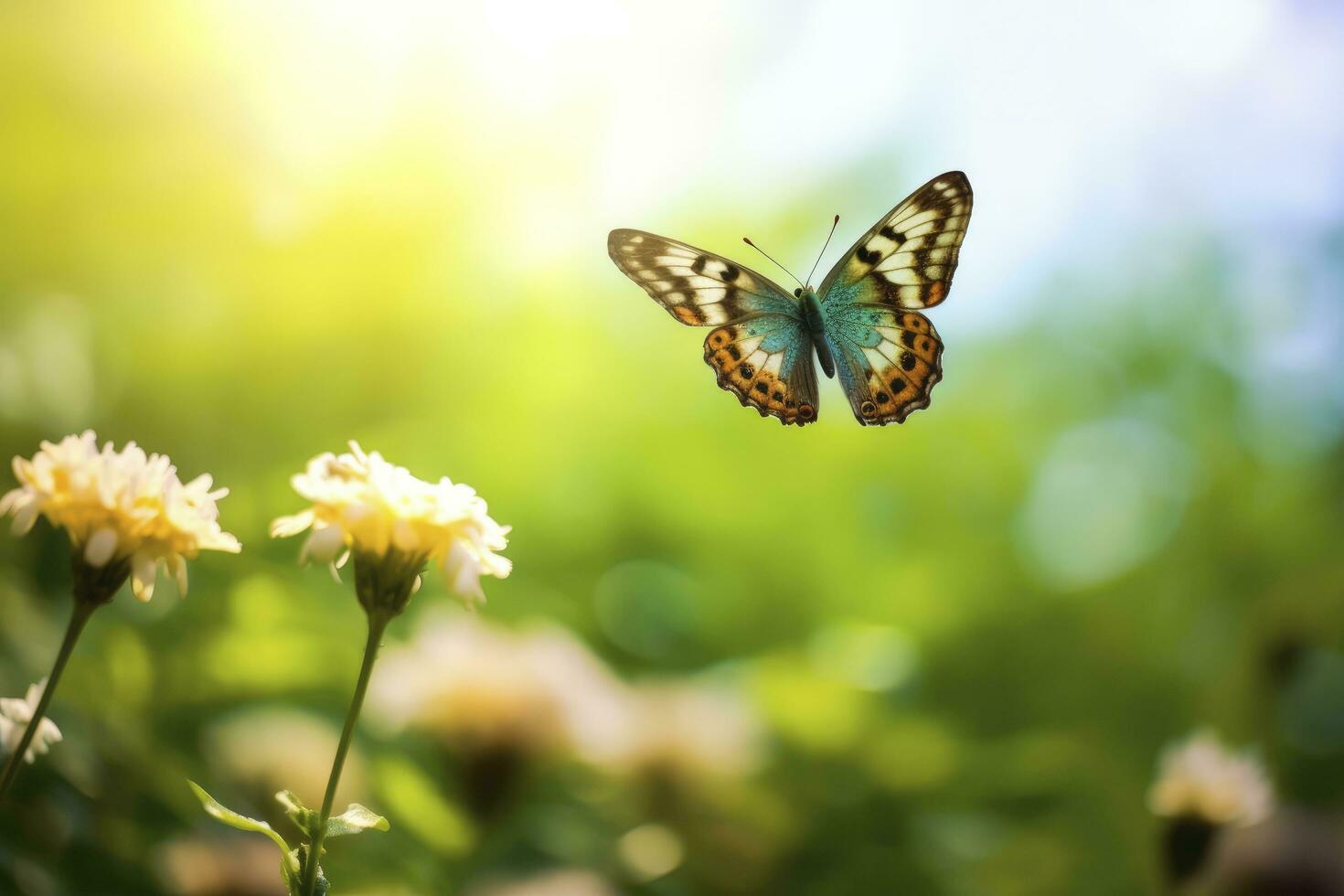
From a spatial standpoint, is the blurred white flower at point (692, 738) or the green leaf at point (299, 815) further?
the blurred white flower at point (692, 738)

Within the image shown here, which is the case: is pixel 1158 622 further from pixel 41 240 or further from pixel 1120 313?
pixel 41 240

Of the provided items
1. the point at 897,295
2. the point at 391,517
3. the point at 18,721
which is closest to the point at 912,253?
the point at 897,295

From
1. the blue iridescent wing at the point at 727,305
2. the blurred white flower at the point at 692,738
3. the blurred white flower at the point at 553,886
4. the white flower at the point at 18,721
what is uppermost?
the blue iridescent wing at the point at 727,305

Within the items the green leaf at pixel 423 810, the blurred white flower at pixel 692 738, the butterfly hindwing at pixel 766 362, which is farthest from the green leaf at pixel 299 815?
the blurred white flower at pixel 692 738

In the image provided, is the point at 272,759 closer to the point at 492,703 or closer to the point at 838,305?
the point at 492,703

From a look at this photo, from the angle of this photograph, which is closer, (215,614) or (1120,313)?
(215,614)

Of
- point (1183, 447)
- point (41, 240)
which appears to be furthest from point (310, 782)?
point (1183, 447)

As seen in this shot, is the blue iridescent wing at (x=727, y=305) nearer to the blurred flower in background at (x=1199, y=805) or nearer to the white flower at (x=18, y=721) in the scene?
the white flower at (x=18, y=721)
